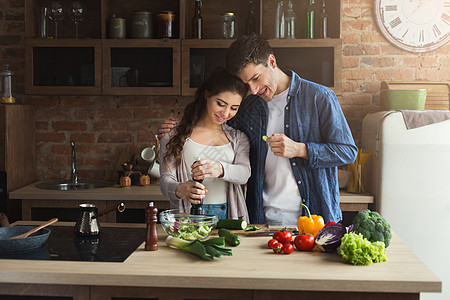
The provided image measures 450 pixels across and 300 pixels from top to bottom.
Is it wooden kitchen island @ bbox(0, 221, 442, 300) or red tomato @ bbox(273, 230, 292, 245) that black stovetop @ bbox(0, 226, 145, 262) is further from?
red tomato @ bbox(273, 230, 292, 245)

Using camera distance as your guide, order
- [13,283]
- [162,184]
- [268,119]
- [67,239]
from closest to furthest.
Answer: [13,283] < [67,239] < [162,184] < [268,119]

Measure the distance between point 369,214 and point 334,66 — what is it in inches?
79.8

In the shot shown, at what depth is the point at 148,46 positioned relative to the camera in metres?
3.99

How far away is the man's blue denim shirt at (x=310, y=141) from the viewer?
8.84ft

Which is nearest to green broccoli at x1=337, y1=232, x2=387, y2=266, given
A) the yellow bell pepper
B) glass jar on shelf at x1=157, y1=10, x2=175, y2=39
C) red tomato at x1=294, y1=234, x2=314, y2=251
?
red tomato at x1=294, y1=234, x2=314, y2=251

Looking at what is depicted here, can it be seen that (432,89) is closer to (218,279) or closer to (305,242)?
(305,242)

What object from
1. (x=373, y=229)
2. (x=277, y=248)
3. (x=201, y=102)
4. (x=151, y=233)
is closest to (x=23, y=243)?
(x=151, y=233)

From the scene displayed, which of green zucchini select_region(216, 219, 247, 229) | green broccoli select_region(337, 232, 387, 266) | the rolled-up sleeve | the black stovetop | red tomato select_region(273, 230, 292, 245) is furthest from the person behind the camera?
the rolled-up sleeve

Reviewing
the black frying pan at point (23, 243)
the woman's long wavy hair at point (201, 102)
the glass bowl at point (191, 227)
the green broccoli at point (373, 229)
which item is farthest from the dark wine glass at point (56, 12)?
the green broccoli at point (373, 229)

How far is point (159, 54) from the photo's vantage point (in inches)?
160

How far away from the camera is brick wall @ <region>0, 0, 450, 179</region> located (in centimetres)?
422

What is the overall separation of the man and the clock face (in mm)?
1700

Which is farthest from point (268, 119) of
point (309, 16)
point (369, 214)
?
point (309, 16)

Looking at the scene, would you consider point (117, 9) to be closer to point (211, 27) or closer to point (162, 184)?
point (211, 27)
